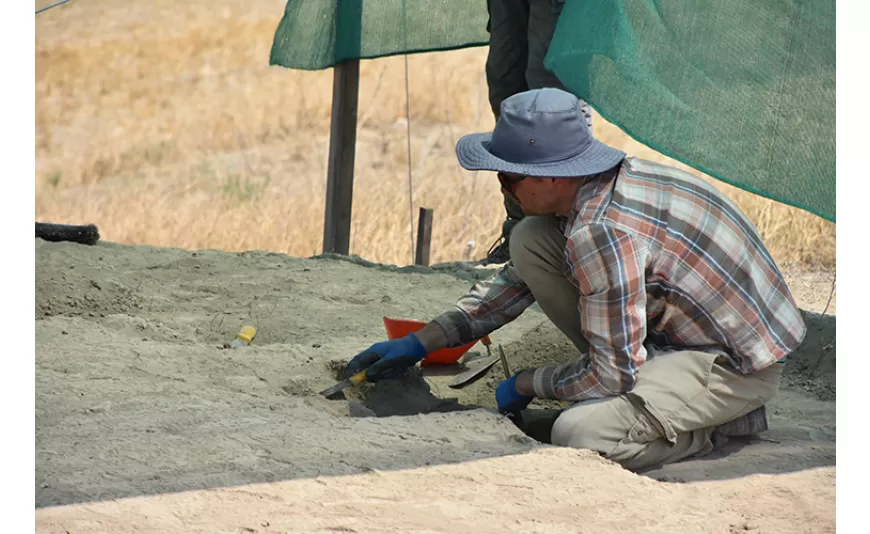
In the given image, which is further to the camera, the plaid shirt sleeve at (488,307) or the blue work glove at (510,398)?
the plaid shirt sleeve at (488,307)

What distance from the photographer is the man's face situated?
2.51 m

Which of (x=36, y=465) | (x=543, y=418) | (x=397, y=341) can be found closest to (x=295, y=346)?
(x=397, y=341)

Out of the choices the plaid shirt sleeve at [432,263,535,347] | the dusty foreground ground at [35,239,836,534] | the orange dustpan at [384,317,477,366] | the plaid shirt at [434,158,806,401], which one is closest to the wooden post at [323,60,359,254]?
the dusty foreground ground at [35,239,836,534]

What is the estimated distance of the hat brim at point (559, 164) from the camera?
7.98 ft

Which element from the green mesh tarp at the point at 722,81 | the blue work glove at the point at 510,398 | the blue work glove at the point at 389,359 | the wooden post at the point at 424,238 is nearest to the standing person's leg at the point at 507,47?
the wooden post at the point at 424,238

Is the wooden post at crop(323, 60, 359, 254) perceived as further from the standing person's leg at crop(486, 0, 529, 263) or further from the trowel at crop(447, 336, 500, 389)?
the trowel at crop(447, 336, 500, 389)

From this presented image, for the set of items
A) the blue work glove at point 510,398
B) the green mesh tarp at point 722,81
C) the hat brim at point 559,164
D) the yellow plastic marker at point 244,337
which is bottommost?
the yellow plastic marker at point 244,337

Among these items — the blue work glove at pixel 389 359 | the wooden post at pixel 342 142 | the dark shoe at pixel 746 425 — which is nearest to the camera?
the dark shoe at pixel 746 425

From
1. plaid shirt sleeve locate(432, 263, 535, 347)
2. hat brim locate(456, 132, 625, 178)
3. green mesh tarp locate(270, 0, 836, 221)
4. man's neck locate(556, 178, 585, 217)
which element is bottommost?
plaid shirt sleeve locate(432, 263, 535, 347)

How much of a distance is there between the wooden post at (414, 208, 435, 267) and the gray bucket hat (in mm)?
3092

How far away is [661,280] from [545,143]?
465 mm

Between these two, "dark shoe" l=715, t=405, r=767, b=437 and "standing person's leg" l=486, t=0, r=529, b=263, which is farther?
"standing person's leg" l=486, t=0, r=529, b=263

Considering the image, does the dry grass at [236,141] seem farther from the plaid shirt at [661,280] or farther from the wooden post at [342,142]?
the plaid shirt at [661,280]

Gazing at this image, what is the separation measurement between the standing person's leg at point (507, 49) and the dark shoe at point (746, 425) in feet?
7.31
